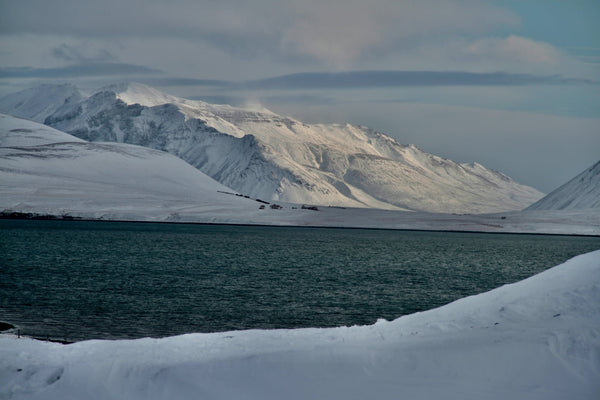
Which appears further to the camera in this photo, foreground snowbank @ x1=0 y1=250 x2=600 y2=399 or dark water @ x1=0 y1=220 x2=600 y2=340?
dark water @ x1=0 y1=220 x2=600 y2=340

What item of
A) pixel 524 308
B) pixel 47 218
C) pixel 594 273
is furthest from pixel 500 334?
pixel 47 218

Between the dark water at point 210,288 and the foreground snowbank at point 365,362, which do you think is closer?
the foreground snowbank at point 365,362

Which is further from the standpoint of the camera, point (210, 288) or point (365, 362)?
point (210, 288)

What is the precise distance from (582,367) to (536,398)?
5.46 ft

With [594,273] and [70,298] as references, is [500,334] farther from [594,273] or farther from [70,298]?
[70,298]

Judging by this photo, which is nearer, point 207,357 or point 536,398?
point 536,398

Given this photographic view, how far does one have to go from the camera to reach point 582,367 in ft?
44.0

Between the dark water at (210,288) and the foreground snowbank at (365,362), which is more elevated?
the foreground snowbank at (365,362)

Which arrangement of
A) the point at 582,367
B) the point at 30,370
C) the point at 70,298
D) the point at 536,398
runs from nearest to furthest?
the point at 536,398, the point at 582,367, the point at 30,370, the point at 70,298

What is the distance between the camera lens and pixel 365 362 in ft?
47.1

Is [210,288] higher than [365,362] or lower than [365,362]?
lower

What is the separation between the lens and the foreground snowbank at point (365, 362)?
13109mm

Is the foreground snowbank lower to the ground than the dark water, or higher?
higher

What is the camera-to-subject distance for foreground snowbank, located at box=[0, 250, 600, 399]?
13.1 meters
